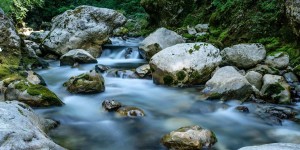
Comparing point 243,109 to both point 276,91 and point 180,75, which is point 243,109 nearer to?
point 276,91

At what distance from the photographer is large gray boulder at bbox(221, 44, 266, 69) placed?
869 centimetres

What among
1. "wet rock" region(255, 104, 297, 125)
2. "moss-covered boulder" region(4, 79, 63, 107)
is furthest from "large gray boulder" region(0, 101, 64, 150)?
"wet rock" region(255, 104, 297, 125)

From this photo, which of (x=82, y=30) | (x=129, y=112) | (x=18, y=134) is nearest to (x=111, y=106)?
(x=129, y=112)

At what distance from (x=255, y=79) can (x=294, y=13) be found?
2.57 metres

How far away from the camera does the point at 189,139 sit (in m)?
4.71

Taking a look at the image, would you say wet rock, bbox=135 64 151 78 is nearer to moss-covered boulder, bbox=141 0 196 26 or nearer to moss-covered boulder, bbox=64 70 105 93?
moss-covered boulder, bbox=64 70 105 93

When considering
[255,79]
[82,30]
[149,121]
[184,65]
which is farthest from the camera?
[82,30]

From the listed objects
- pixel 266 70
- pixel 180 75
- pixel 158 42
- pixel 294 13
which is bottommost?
pixel 180 75

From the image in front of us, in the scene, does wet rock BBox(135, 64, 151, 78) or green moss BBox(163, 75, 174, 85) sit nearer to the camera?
green moss BBox(163, 75, 174, 85)

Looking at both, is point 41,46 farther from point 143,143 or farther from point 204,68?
point 143,143

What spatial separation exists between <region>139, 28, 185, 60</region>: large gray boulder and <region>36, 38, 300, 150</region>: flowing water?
2876mm

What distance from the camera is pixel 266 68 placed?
8.20m

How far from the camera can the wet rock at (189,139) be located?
15.3ft

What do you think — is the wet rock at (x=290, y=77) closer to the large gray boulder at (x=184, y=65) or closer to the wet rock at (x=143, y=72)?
the large gray boulder at (x=184, y=65)
